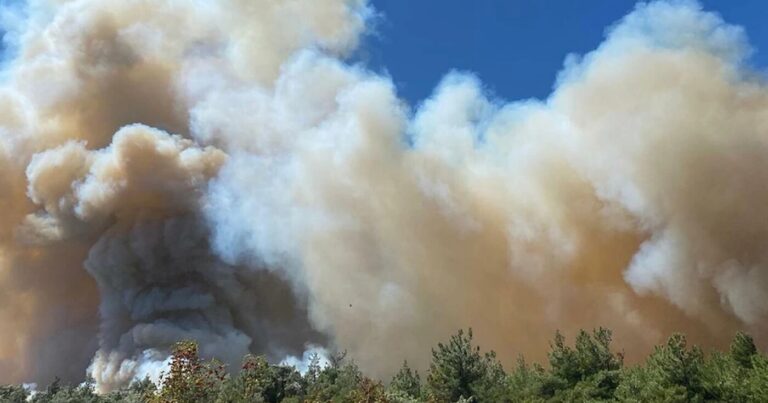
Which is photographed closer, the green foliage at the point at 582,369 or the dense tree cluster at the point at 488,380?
the dense tree cluster at the point at 488,380

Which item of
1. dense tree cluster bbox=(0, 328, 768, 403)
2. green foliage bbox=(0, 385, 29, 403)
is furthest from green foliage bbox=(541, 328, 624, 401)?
green foliage bbox=(0, 385, 29, 403)

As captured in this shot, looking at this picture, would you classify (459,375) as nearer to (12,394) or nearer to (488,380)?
(488,380)

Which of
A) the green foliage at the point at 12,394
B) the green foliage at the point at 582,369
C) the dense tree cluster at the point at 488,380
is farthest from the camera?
the green foliage at the point at 12,394

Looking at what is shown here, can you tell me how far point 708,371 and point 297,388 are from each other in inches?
686

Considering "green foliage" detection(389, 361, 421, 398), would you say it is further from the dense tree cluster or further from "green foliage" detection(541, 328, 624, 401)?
"green foliage" detection(541, 328, 624, 401)

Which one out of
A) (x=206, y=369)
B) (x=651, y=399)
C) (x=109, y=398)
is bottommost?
(x=206, y=369)

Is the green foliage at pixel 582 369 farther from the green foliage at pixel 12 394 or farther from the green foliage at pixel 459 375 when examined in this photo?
the green foliage at pixel 12 394

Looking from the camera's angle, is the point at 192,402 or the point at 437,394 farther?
the point at 437,394

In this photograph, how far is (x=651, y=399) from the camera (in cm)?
1864

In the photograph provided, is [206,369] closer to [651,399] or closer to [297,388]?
[651,399]

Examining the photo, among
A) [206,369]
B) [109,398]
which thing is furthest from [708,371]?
[109,398]

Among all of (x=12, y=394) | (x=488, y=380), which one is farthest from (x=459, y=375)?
(x=12, y=394)

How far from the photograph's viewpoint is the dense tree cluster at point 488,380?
13031mm

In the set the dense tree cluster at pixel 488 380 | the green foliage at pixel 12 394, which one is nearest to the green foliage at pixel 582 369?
the dense tree cluster at pixel 488 380
